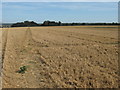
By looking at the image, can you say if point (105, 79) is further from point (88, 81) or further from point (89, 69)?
point (89, 69)

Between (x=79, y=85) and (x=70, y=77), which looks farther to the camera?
(x=70, y=77)

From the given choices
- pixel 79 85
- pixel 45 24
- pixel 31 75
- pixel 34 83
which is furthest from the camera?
pixel 45 24

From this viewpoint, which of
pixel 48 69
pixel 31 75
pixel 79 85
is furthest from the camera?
pixel 48 69

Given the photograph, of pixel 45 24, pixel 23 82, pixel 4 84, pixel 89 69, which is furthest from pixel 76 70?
pixel 45 24

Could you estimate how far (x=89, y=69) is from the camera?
28.8 ft

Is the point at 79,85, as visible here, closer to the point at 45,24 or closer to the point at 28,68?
the point at 28,68

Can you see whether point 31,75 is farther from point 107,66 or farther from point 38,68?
point 107,66

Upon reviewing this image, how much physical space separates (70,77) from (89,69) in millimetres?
1428

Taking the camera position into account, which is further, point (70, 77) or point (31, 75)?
point (31, 75)

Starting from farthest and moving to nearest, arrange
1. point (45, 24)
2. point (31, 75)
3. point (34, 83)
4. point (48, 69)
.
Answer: point (45, 24), point (48, 69), point (31, 75), point (34, 83)

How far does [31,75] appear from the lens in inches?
325

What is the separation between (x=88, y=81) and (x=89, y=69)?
1.66 meters

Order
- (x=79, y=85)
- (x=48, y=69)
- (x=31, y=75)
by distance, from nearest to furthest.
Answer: (x=79, y=85) → (x=31, y=75) → (x=48, y=69)

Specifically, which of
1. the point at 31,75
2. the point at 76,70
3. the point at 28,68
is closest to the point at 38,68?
the point at 28,68
